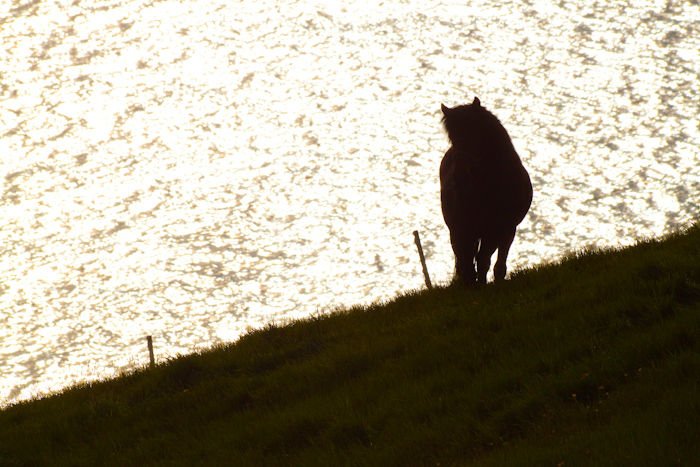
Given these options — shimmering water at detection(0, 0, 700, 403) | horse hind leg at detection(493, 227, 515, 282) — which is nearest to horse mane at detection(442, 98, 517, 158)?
horse hind leg at detection(493, 227, 515, 282)

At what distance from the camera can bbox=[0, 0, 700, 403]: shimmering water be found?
5403 cm

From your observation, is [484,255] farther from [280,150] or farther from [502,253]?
[280,150]

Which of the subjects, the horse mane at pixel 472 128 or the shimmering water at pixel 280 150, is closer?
the horse mane at pixel 472 128

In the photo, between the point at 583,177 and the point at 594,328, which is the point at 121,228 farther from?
the point at 594,328

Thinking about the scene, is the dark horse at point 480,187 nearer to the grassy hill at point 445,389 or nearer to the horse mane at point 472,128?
the horse mane at point 472,128

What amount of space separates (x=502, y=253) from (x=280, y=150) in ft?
246

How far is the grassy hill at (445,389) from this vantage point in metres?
5.15

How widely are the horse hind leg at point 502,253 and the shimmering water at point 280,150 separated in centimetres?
2757

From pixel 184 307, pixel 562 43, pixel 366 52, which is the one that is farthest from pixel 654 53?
pixel 184 307

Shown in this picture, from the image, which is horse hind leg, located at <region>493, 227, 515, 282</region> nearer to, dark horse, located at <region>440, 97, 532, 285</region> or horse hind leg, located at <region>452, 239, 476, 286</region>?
dark horse, located at <region>440, 97, 532, 285</region>

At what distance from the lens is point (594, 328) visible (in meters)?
6.61

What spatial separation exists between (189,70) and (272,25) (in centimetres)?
1454

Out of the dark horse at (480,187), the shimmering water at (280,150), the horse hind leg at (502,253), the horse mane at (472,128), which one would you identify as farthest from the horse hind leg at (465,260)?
the shimmering water at (280,150)

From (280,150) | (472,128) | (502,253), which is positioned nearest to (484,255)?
(502,253)
